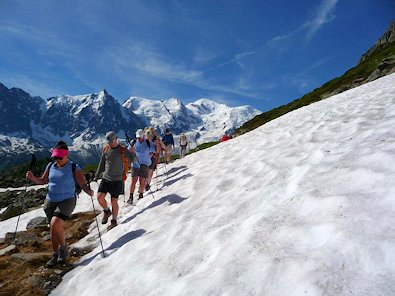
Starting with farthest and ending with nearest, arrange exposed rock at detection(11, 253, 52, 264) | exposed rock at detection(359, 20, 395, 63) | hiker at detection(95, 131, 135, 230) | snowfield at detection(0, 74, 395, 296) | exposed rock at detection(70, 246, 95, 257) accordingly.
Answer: exposed rock at detection(359, 20, 395, 63) < hiker at detection(95, 131, 135, 230) < exposed rock at detection(70, 246, 95, 257) < exposed rock at detection(11, 253, 52, 264) < snowfield at detection(0, 74, 395, 296)

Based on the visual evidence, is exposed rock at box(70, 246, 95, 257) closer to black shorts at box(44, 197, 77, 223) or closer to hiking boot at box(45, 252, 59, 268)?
hiking boot at box(45, 252, 59, 268)

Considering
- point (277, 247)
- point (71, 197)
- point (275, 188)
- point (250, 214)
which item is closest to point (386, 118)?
point (275, 188)

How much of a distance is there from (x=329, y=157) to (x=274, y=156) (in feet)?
10.1

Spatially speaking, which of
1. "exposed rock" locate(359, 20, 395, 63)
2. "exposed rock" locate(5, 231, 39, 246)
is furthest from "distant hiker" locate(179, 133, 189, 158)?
"exposed rock" locate(359, 20, 395, 63)

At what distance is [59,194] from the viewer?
29.1ft

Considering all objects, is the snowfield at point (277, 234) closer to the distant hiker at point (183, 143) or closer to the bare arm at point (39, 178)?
the bare arm at point (39, 178)

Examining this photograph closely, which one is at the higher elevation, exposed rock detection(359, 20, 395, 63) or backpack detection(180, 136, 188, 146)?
exposed rock detection(359, 20, 395, 63)

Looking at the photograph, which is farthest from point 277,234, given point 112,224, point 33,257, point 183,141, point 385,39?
point 385,39

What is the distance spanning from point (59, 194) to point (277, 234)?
5.98m

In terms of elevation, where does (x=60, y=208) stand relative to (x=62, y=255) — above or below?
above

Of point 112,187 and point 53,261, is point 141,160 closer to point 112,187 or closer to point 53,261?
point 112,187

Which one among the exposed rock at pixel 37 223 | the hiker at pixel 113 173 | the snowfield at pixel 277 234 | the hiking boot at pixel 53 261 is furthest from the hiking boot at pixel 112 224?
the exposed rock at pixel 37 223

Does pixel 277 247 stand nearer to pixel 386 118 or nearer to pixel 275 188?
pixel 275 188

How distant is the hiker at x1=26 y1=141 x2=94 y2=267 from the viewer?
28.4 feet
